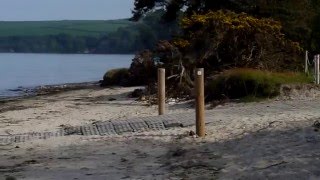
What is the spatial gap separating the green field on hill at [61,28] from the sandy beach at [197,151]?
129425mm

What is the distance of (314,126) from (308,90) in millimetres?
7258

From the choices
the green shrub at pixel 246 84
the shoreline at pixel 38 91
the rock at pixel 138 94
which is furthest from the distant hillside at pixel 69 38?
the green shrub at pixel 246 84

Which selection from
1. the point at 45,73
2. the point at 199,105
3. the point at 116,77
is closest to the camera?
the point at 199,105

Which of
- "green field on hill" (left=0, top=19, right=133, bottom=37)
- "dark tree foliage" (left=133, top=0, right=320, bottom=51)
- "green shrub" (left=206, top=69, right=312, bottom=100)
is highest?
"green field on hill" (left=0, top=19, right=133, bottom=37)

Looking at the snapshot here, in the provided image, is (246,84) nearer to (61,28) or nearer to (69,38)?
(69,38)

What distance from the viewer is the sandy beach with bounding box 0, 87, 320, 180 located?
835 centimetres

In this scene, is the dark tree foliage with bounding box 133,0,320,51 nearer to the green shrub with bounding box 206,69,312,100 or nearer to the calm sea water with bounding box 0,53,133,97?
the green shrub with bounding box 206,69,312,100

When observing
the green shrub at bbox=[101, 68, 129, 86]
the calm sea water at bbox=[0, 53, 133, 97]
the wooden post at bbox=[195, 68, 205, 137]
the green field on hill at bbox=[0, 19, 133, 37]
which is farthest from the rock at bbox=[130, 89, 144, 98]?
the green field on hill at bbox=[0, 19, 133, 37]

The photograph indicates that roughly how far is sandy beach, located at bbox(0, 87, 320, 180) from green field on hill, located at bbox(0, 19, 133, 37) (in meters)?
129

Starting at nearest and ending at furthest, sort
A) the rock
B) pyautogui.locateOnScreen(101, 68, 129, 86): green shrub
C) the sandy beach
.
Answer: the sandy beach
the rock
pyautogui.locateOnScreen(101, 68, 129, 86): green shrub

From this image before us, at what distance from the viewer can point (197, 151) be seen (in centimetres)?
998

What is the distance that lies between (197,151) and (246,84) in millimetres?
7758

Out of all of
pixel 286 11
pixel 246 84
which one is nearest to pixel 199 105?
pixel 246 84

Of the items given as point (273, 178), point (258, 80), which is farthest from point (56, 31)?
point (273, 178)
